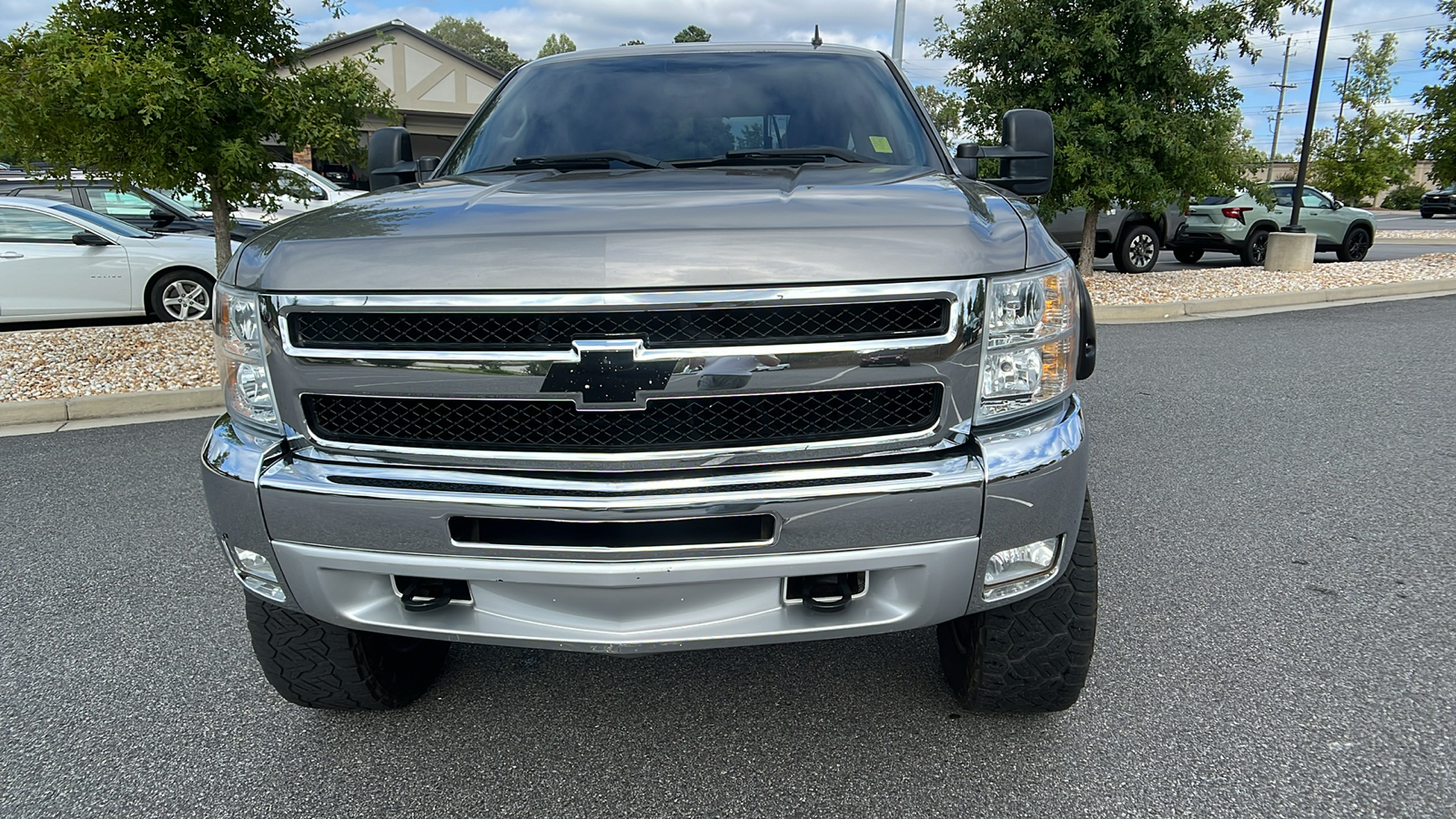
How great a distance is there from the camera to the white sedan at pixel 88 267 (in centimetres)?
895

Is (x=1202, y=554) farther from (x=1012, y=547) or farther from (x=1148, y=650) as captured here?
(x=1012, y=547)

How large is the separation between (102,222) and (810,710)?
9.67 metres

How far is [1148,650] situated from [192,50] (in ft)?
25.2

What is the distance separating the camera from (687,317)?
1.83 m

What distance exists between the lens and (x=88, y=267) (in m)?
9.10

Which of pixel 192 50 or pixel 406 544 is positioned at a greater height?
pixel 192 50

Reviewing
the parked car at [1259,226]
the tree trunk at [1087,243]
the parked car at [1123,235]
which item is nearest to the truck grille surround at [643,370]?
the tree trunk at [1087,243]

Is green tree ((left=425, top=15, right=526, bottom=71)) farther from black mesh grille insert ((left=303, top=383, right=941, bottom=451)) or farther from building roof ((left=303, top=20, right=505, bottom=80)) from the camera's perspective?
black mesh grille insert ((left=303, top=383, right=941, bottom=451))

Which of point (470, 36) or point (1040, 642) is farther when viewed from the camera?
point (470, 36)

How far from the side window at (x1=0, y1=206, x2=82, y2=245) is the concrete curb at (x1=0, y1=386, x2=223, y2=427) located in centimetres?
361

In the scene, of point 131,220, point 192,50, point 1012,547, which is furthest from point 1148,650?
point 131,220

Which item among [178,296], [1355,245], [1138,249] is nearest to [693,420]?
[178,296]

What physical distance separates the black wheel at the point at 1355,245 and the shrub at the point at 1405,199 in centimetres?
3837

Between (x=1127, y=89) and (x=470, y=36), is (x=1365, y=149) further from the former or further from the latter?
(x=470, y=36)
